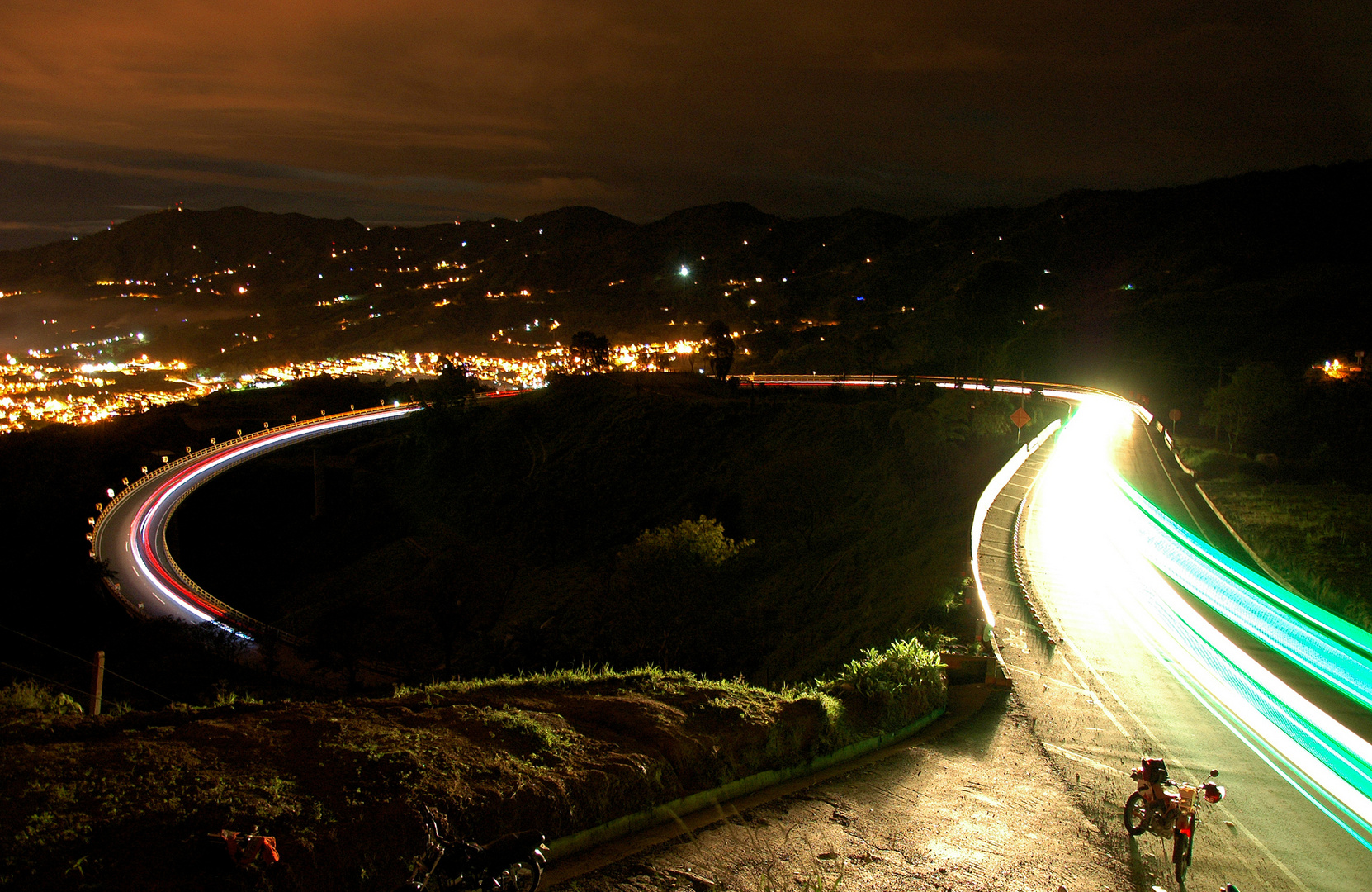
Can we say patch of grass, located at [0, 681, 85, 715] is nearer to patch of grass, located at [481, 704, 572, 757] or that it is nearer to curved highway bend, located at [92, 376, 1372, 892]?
patch of grass, located at [481, 704, 572, 757]

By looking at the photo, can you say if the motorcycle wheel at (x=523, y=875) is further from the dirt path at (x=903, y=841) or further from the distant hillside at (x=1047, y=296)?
the distant hillside at (x=1047, y=296)

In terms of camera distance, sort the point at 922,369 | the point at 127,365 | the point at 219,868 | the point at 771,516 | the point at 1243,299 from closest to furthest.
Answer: the point at 219,868 → the point at 771,516 → the point at 922,369 → the point at 1243,299 → the point at 127,365

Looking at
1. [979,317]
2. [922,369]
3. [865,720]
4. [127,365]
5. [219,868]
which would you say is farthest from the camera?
[127,365]

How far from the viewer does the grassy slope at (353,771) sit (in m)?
4.59

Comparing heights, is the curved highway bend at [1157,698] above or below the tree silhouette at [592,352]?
below

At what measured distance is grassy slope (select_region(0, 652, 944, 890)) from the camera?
459 centimetres

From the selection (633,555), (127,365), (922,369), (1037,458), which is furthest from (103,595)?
(127,365)

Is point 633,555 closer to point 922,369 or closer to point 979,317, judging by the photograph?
point 922,369

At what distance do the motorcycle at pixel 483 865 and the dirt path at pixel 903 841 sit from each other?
0.62 metres

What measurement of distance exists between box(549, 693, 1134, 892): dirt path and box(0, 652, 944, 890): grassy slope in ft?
1.82

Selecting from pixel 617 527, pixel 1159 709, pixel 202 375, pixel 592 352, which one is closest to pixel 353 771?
pixel 1159 709

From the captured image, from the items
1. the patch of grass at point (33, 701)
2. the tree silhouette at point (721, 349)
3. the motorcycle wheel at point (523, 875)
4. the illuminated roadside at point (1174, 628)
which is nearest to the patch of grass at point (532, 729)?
the motorcycle wheel at point (523, 875)

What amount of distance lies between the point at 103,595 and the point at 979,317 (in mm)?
70476

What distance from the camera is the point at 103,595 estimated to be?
31797 millimetres
